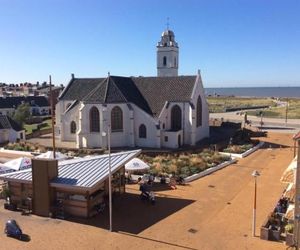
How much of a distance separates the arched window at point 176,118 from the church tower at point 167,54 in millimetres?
13095

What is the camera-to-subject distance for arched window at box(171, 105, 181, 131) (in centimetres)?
5000

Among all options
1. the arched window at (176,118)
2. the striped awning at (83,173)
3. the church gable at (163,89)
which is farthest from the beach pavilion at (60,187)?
the arched window at (176,118)

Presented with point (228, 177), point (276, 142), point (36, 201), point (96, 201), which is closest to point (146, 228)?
point (96, 201)

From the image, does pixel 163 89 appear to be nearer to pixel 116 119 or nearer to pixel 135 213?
pixel 116 119

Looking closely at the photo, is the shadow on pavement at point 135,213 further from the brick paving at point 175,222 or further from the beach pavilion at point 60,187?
the beach pavilion at point 60,187

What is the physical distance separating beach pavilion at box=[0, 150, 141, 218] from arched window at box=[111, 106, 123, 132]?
73.9 ft

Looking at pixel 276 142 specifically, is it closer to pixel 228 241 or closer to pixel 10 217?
pixel 228 241

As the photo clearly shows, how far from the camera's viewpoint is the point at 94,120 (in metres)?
48.7

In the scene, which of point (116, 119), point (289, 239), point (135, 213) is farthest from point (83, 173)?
point (116, 119)

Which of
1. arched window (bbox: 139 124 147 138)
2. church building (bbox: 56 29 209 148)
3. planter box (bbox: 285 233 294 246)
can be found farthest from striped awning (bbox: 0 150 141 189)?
arched window (bbox: 139 124 147 138)

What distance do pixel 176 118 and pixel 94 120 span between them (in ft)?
37.8

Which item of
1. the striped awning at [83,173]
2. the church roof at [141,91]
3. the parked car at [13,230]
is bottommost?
the parked car at [13,230]

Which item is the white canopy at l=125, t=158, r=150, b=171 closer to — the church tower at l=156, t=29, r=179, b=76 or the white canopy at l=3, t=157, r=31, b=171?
the white canopy at l=3, t=157, r=31, b=171

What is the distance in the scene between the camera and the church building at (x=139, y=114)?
47.8 m
